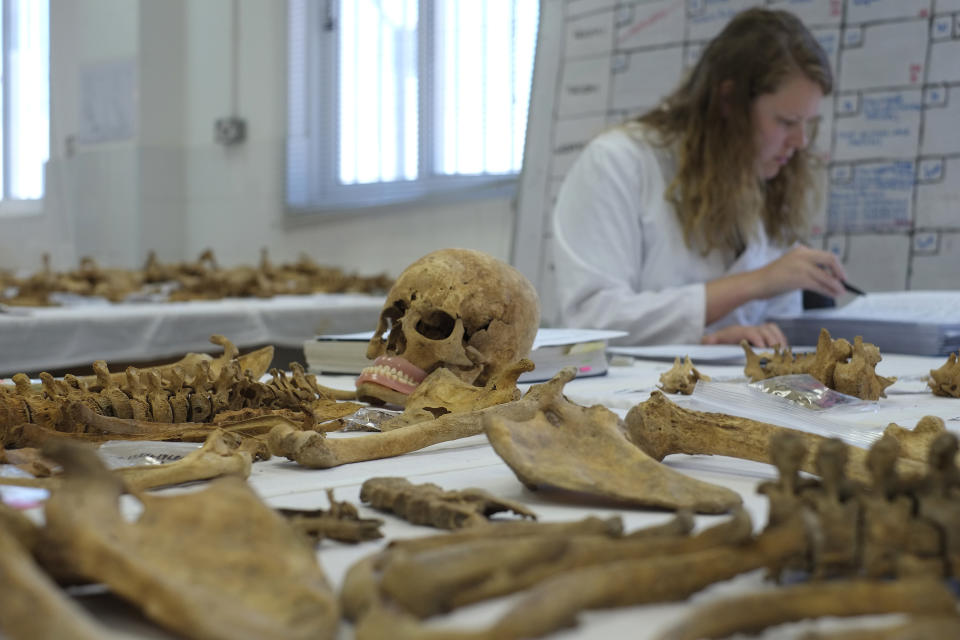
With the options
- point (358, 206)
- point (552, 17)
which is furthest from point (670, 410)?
point (358, 206)

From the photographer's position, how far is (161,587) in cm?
48

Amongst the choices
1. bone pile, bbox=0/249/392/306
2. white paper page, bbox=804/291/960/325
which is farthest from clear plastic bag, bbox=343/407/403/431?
bone pile, bbox=0/249/392/306

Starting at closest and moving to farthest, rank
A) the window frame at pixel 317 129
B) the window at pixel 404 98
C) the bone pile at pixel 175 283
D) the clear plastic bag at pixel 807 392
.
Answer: the clear plastic bag at pixel 807 392
the bone pile at pixel 175 283
the window at pixel 404 98
the window frame at pixel 317 129

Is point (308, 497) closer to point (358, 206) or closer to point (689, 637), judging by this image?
point (689, 637)

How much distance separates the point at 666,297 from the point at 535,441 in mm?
1903

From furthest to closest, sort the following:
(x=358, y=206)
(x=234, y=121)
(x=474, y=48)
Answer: (x=234, y=121) < (x=358, y=206) < (x=474, y=48)

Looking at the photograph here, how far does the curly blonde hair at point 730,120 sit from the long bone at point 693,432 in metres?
1.96

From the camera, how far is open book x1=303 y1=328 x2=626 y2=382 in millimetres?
1645

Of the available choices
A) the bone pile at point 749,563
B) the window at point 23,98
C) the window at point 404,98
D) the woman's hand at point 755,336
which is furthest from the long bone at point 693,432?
the window at point 23,98

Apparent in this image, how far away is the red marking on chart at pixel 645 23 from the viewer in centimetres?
418

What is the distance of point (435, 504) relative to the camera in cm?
71

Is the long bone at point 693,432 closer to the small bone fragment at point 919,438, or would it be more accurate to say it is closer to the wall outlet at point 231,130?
the small bone fragment at point 919,438

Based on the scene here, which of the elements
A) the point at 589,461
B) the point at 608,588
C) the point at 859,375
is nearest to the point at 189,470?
the point at 589,461

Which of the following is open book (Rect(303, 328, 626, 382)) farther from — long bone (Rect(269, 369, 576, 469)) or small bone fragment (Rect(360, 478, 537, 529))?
small bone fragment (Rect(360, 478, 537, 529))
